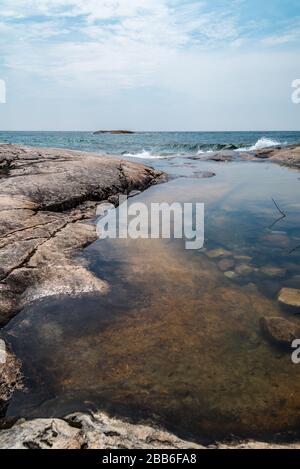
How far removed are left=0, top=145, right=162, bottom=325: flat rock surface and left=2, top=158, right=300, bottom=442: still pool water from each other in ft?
0.82

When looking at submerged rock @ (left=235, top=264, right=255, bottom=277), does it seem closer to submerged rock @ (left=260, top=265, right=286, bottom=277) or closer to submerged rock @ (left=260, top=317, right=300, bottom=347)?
submerged rock @ (left=260, top=265, right=286, bottom=277)

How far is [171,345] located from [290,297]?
5.11 ft

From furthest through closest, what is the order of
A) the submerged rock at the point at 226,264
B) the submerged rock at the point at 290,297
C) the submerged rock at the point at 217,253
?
1. the submerged rock at the point at 217,253
2. the submerged rock at the point at 226,264
3. the submerged rock at the point at 290,297

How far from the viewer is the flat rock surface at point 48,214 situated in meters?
3.73

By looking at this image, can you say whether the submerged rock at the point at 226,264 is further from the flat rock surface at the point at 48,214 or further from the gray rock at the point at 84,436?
the gray rock at the point at 84,436

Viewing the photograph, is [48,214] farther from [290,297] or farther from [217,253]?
[290,297]

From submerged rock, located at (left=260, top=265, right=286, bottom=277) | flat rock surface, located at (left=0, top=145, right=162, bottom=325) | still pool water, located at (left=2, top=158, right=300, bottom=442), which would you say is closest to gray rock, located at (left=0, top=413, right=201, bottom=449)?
still pool water, located at (left=2, top=158, right=300, bottom=442)

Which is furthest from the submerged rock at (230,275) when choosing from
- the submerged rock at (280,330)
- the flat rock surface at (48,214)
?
the flat rock surface at (48,214)

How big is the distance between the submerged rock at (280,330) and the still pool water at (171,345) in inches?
2.9

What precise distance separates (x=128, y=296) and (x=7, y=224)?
2.34 metres

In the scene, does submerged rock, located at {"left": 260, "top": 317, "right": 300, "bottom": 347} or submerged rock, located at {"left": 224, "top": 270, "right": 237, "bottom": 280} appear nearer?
submerged rock, located at {"left": 260, "top": 317, "right": 300, "bottom": 347}

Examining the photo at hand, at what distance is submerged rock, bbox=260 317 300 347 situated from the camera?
2.87 m

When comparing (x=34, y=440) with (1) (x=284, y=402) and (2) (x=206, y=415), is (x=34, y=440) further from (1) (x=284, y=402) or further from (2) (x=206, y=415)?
(1) (x=284, y=402)

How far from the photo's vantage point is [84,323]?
315cm
